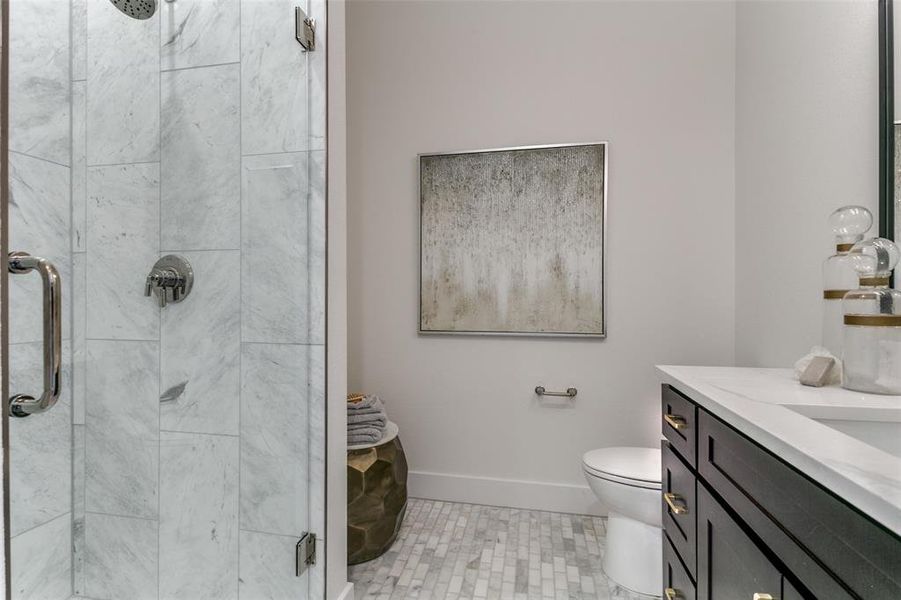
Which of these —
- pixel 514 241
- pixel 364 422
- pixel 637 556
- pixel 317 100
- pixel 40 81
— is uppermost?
pixel 40 81

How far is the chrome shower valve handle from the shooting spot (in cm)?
143

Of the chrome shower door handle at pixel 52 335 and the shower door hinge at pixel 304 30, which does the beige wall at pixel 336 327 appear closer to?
the shower door hinge at pixel 304 30

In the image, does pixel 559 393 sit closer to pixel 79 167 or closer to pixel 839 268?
pixel 839 268

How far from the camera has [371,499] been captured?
1786mm

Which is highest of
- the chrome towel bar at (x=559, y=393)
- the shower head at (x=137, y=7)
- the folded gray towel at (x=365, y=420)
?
the shower head at (x=137, y=7)

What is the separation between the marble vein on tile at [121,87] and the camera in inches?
57.4

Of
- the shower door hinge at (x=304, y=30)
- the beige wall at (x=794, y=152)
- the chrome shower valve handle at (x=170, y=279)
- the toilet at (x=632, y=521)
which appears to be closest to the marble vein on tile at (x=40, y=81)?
the chrome shower valve handle at (x=170, y=279)

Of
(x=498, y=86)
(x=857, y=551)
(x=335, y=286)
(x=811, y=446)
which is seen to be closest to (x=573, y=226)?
(x=498, y=86)

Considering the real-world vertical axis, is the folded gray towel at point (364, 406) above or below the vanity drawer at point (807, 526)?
below

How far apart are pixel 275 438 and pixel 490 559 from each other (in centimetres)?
99

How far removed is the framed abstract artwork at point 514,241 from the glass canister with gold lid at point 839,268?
0.99m

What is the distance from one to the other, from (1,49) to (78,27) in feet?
4.88

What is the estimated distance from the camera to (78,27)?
1514 millimetres

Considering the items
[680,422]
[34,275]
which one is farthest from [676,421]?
[34,275]
